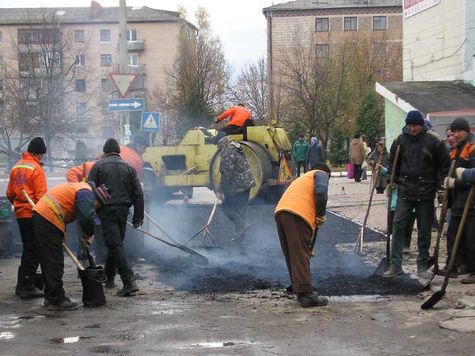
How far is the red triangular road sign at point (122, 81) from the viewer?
47.1ft

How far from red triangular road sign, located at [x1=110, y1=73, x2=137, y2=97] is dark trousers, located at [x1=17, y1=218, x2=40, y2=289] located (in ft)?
24.7

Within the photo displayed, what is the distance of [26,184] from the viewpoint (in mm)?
7188

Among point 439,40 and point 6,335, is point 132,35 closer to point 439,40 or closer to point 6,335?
point 439,40

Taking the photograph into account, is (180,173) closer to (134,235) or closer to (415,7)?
(134,235)

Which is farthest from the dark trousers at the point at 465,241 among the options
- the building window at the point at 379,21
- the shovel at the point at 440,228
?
the building window at the point at 379,21

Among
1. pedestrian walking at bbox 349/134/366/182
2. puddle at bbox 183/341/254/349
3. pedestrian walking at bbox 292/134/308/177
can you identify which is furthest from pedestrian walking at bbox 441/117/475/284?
pedestrian walking at bbox 292/134/308/177

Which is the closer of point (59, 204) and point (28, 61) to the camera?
point (59, 204)

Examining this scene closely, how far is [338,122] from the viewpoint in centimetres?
3762

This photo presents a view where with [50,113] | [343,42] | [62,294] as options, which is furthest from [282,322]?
[343,42]

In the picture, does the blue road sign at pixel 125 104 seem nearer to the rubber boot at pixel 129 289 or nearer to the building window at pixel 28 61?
the rubber boot at pixel 129 289

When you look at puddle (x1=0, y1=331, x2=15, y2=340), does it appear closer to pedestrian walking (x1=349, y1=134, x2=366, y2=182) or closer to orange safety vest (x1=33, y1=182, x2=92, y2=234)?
orange safety vest (x1=33, y1=182, x2=92, y2=234)

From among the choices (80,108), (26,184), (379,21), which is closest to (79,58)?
(80,108)

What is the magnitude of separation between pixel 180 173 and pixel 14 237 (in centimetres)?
620

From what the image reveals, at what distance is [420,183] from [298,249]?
1847mm
